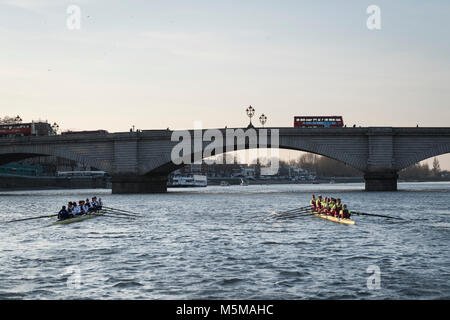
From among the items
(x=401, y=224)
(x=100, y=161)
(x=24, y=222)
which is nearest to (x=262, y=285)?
(x=401, y=224)

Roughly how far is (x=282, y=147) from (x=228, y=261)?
5258cm

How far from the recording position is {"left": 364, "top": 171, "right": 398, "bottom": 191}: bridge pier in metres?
69.2

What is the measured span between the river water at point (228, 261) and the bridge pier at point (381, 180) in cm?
3645

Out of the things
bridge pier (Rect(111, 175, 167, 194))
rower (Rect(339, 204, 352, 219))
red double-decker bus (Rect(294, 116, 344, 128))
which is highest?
red double-decker bus (Rect(294, 116, 344, 128))

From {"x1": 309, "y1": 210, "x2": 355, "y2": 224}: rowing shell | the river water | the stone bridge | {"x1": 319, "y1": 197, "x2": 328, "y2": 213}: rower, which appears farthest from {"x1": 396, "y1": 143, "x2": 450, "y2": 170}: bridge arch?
the river water

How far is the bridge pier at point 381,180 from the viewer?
69188 mm

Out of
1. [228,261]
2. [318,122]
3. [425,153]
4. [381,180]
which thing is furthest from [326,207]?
[425,153]

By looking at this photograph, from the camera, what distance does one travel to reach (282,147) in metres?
71.8

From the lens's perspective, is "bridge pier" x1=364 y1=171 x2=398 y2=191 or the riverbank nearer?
"bridge pier" x1=364 y1=171 x2=398 y2=191

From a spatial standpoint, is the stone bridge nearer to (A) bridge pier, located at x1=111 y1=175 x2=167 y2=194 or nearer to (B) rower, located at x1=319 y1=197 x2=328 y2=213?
(A) bridge pier, located at x1=111 y1=175 x2=167 y2=194

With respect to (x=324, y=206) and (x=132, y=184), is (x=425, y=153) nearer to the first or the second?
(x=324, y=206)

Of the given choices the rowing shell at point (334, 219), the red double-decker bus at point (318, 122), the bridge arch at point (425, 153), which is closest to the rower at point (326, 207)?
the rowing shell at point (334, 219)

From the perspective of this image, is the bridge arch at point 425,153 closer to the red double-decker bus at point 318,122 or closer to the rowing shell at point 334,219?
the red double-decker bus at point 318,122
